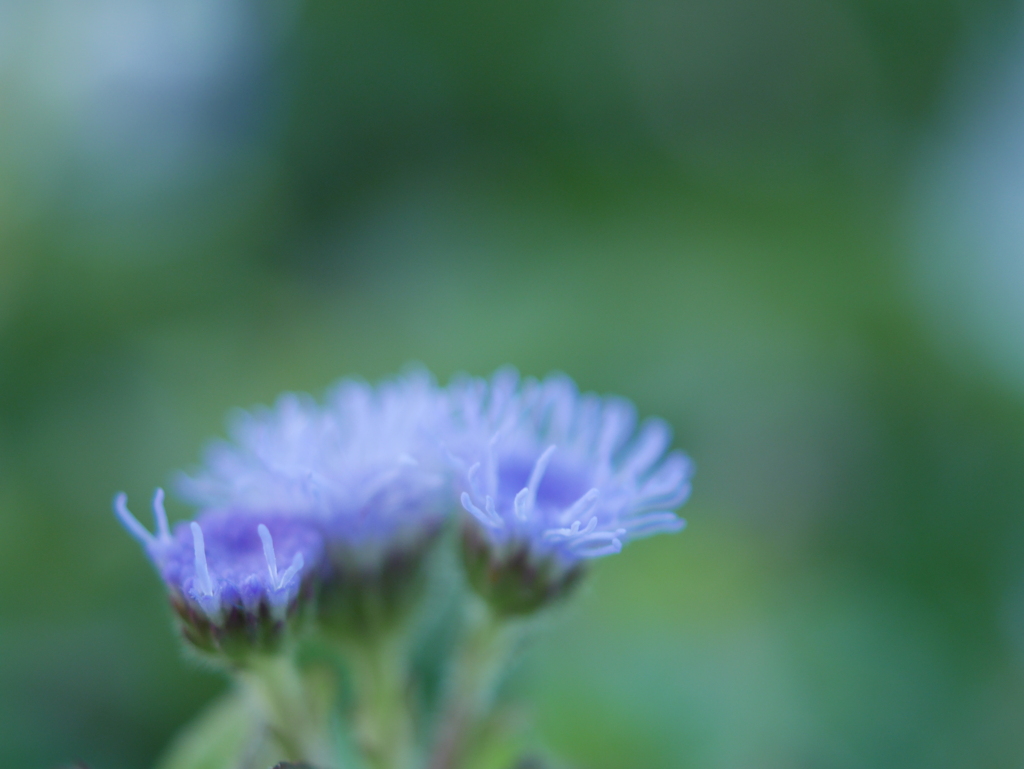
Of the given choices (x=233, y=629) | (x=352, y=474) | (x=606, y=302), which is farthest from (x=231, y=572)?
(x=606, y=302)

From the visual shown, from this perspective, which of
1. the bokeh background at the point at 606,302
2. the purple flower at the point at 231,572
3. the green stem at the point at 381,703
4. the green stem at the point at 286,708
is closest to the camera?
the purple flower at the point at 231,572

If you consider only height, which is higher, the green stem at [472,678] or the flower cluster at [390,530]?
the flower cluster at [390,530]

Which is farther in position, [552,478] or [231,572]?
[552,478]

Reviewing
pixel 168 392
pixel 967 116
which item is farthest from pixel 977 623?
pixel 168 392

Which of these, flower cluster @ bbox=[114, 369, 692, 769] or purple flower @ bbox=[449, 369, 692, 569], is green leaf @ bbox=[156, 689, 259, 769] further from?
purple flower @ bbox=[449, 369, 692, 569]

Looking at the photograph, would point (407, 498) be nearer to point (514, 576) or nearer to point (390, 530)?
point (390, 530)

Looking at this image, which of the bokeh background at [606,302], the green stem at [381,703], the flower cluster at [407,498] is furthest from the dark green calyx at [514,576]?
the bokeh background at [606,302]

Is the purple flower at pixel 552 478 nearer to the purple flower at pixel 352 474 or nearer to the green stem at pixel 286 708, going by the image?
the purple flower at pixel 352 474
